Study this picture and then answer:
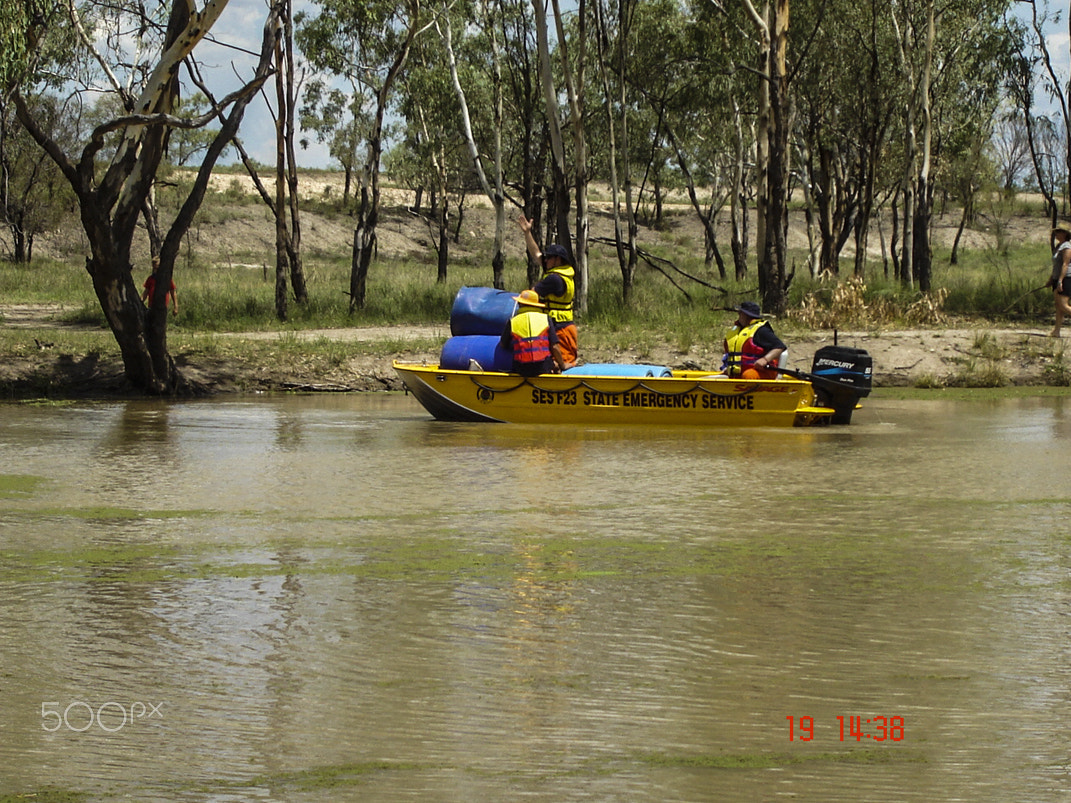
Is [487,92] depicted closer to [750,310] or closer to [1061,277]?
[1061,277]

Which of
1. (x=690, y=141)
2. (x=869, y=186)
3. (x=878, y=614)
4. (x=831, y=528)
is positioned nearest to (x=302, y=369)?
(x=831, y=528)

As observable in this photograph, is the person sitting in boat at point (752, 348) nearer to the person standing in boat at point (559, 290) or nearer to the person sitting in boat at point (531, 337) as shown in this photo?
the person standing in boat at point (559, 290)

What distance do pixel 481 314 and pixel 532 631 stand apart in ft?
34.9

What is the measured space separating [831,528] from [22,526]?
509cm

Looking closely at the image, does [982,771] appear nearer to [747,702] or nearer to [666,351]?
[747,702]

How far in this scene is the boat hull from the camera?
1384cm

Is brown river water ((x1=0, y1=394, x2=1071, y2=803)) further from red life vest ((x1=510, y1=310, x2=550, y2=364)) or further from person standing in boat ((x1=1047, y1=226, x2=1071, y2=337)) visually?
person standing in boat ((x1=1047, y1=226, x2=1071, y2=337))

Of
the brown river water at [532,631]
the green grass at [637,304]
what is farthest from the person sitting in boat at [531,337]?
the green grass at [637,304]

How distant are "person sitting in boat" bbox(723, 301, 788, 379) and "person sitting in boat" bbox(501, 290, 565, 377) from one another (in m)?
2.01

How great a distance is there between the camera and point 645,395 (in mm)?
13938

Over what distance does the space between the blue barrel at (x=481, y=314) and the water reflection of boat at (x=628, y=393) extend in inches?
51.3

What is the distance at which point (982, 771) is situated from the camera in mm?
4086
